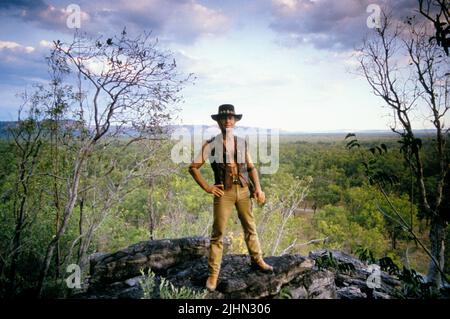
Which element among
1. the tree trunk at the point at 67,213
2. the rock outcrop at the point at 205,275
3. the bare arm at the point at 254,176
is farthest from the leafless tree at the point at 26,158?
the bare arm at the point at 254,176

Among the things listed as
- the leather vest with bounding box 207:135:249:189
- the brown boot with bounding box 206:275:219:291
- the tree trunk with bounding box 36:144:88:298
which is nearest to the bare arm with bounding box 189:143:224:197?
the leather vest with bounding box 207:135:249:189

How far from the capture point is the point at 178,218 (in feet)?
62.5

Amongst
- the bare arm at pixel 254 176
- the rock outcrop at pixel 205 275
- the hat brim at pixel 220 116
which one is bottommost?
the rock outcrop at pixel 205 275

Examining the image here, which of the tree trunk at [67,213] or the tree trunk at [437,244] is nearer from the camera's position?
the tree trunk at [67,213]

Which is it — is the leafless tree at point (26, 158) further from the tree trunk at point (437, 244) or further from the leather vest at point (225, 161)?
the tree trunk at point (437, 244)

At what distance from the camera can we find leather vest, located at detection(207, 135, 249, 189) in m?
4.26

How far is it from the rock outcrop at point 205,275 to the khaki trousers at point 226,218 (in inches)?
18.8

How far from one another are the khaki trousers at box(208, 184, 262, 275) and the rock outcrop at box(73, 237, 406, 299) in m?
0.48

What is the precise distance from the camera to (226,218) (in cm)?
421

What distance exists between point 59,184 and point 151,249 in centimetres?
837

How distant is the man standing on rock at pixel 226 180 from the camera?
4.17 metres

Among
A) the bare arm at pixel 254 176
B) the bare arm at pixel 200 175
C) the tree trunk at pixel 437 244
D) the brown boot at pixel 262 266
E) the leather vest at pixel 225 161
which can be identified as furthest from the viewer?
the tree trunk at pixel 437 244

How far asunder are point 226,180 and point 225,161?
0.29 metres
